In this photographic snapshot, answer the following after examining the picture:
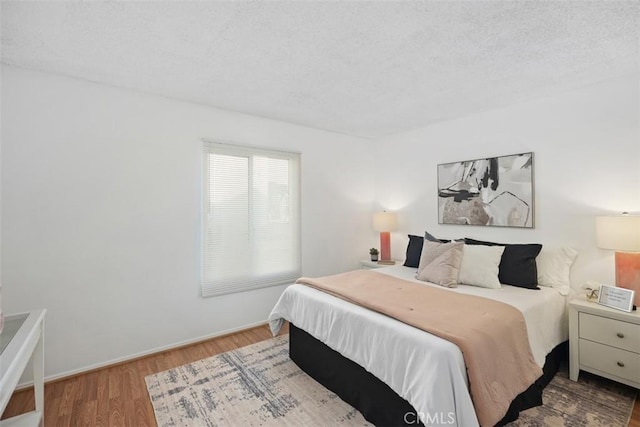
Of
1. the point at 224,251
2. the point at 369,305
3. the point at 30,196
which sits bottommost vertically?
the point at 369,305

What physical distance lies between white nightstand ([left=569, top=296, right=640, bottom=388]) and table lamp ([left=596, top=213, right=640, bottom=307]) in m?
0.27

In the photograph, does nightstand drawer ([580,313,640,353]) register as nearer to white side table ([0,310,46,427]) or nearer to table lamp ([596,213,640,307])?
table lamp ([596,213,640,307])

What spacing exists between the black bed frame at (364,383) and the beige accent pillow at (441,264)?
0.87 meters

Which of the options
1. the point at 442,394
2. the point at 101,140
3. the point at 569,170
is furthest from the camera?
the point at 569,170

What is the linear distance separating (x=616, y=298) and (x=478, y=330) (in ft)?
4.52

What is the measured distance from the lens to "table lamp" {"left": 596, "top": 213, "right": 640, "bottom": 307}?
213cm

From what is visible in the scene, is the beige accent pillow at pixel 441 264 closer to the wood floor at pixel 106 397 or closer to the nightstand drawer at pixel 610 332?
the nightstand drawer at pixel 610 332

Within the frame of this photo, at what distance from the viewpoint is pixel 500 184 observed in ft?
10.1

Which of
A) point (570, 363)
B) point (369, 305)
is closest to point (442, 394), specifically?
point (369, 305)

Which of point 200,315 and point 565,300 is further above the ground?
point 565,300

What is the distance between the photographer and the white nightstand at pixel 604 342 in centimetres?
201

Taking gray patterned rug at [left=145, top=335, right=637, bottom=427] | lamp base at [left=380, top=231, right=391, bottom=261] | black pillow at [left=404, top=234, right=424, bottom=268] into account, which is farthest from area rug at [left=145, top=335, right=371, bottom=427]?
lamp base at [left=380, top=231, right=391, bottom=261]

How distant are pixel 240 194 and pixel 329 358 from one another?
193cm

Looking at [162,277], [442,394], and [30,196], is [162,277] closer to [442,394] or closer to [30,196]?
[30,196]
